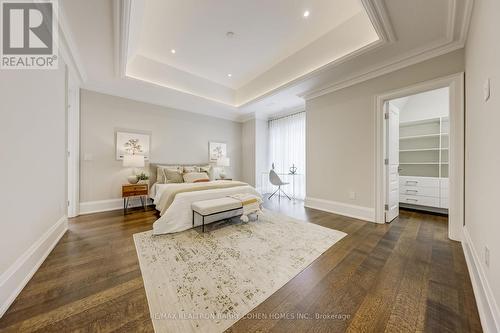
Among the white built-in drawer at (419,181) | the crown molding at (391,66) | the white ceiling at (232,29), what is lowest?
the white built-in drawer at (419,181)

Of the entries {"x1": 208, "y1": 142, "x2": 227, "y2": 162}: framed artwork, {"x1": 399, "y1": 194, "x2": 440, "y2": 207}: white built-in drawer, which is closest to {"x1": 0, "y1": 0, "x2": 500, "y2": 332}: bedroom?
{"x1": 399, "y1": 194, "x2": 440, "y2": 207}: white built-in drawer

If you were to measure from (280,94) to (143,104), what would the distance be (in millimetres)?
3311

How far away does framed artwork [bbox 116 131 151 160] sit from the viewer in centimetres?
406

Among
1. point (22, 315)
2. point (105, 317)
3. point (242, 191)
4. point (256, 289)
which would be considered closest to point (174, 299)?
point (105, 317)

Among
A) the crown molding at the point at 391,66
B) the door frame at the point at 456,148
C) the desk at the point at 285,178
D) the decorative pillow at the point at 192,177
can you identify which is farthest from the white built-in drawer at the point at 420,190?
the decorative pillow at the point at 192,177

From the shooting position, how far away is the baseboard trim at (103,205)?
12.0 feet

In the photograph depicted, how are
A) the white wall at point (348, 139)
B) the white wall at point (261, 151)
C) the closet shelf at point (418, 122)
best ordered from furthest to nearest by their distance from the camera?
the white wall at point (261, 151), the closet shelf at point (418, 122), the white wall at point (348, 139)

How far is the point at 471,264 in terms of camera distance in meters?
1.65

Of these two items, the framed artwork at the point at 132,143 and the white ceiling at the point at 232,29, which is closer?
the white ceiling at the point at 232,29

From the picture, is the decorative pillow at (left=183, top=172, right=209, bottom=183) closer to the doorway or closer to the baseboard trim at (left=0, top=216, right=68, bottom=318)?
the baseboard trim at (left=0, top=216, right=68, bottom=318)

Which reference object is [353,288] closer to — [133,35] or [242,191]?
[242,191]

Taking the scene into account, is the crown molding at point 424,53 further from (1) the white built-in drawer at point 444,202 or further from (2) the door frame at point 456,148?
(1) the white built-in drawer at point 444,202

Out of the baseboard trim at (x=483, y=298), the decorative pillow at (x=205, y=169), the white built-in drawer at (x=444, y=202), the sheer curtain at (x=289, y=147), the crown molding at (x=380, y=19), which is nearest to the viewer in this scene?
the baseboard trim at (x=483, y=298)

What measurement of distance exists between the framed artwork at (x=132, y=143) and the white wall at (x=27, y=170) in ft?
5.54
